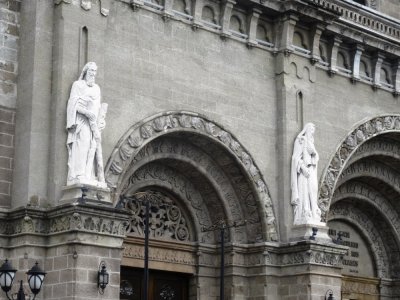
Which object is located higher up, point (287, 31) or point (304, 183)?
point (287, 31)

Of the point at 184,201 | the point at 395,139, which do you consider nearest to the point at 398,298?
the point at 395,139

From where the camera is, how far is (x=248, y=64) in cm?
2572

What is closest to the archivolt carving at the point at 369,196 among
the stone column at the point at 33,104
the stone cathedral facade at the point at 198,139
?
the stone cathedral facade at the point at 198,139

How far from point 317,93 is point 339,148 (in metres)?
1.75

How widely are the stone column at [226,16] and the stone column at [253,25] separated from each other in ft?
2.53

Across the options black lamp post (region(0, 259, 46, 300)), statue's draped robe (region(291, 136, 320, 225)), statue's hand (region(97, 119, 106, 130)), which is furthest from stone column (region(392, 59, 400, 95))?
black lamp post (region(0, 259, 46, 300))

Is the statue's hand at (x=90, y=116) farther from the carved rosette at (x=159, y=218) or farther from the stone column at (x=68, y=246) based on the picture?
the carved rosette at (x=159, y=218)

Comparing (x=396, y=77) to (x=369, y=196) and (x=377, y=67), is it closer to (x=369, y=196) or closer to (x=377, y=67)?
(x=377, y=67)

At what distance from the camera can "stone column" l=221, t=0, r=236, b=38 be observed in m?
25.1

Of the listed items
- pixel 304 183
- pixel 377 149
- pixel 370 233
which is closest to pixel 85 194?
pixel 304 183

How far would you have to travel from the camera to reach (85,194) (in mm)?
19938

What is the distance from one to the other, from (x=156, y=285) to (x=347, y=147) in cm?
744

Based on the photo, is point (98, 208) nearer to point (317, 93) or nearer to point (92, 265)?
point (92, 265)

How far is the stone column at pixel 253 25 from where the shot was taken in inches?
1014
